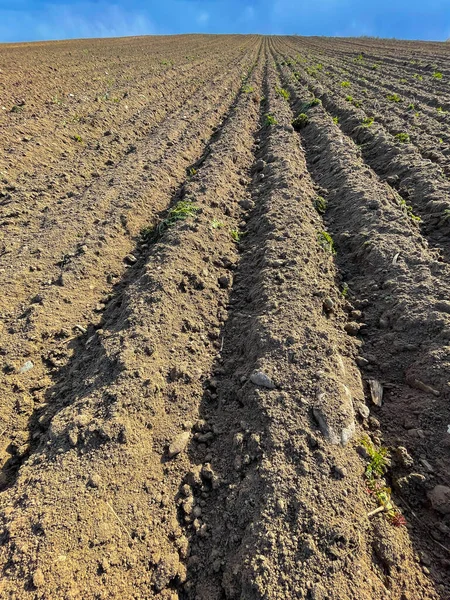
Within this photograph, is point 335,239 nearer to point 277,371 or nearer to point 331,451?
point 277,371

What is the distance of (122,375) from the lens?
279cm

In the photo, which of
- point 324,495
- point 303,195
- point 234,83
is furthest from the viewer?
point 234,83

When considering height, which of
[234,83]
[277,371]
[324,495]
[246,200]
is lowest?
[324,495]

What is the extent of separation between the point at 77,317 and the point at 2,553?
2.20 m

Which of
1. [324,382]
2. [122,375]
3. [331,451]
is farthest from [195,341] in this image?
[331,451]

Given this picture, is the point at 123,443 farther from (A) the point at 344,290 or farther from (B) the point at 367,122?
(B) the point at 367,122

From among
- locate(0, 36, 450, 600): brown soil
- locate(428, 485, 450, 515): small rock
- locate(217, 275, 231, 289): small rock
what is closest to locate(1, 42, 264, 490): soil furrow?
locate(0, 36, 450, 600): brown soil

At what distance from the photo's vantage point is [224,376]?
10.3 feet

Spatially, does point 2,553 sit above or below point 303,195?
below

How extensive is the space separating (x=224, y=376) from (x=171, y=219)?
271cm

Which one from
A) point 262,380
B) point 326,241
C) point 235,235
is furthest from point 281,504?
point 235,235

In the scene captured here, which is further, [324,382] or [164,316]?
[164,316]

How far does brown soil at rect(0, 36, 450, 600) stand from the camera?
6.65 feet

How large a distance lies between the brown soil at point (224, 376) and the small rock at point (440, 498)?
0.01 m
